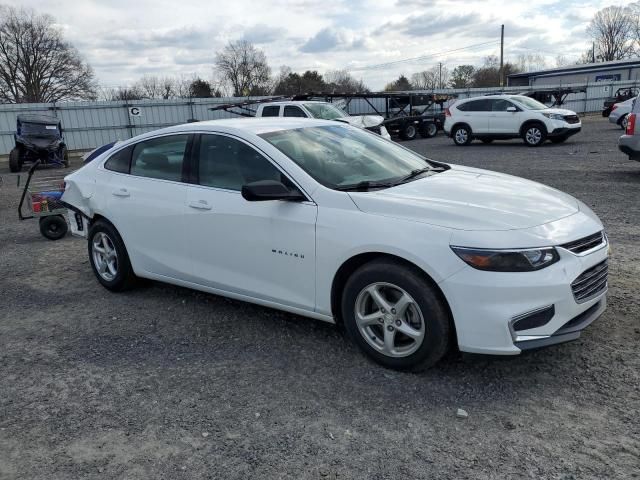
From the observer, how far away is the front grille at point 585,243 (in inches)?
124

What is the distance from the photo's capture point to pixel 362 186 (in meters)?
3.71

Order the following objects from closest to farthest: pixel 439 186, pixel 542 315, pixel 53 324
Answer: pixel 542 315 < pixel 439 186 < pixel 53 324

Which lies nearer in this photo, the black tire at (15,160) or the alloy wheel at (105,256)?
the alloy wheel at (105,256)

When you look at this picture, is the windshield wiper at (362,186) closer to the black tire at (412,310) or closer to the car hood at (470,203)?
the car hood at (470,203)

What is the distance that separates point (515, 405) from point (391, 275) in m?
1.00

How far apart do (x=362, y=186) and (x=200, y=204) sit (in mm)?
1301

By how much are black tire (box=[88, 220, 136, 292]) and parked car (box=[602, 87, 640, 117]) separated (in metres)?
32.6

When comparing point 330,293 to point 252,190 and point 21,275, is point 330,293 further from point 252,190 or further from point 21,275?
point 21,275

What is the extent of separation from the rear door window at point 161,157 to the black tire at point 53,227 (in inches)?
137

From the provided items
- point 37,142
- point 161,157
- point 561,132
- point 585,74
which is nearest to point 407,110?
point 561,132

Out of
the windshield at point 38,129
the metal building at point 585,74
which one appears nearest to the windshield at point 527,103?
the windshield at point 38,129

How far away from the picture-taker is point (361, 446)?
9.00 ft

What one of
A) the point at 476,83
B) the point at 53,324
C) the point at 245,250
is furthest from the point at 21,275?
the point at 476,83

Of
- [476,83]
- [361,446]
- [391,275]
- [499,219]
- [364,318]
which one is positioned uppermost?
[476,83]
